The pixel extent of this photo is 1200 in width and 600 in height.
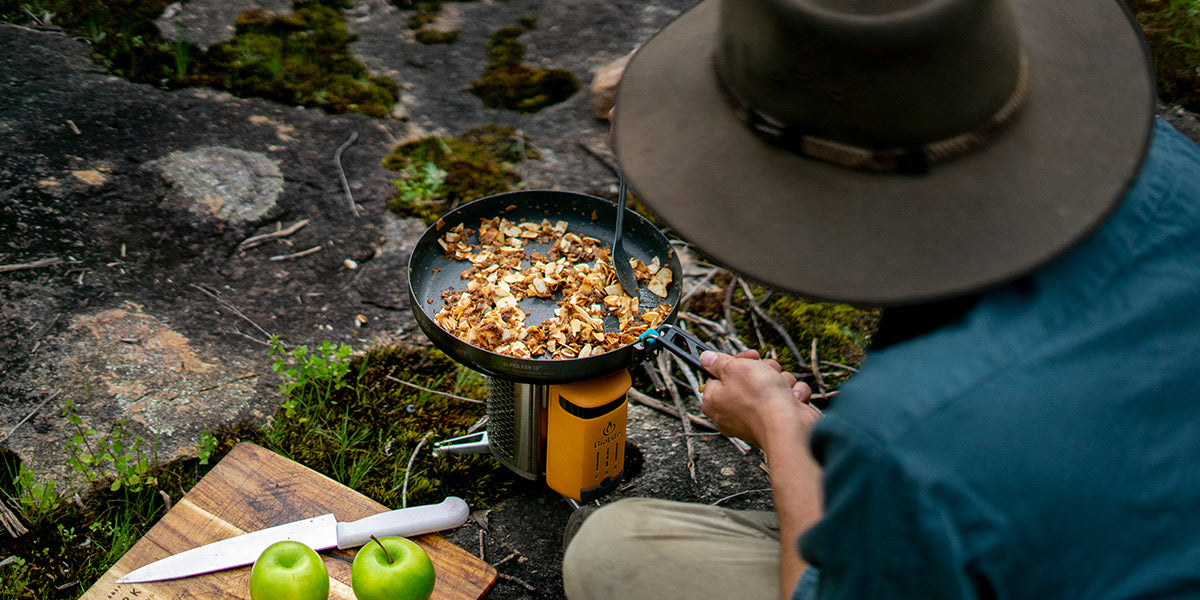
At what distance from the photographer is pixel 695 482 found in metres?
2.98

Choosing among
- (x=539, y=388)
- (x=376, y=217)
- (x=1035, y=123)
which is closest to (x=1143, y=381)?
(x=1035, y=123)

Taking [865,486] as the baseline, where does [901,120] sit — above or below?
above

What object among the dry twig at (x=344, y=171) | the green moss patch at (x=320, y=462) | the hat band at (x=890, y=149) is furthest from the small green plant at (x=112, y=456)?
the hat band at (x=890, y=149)

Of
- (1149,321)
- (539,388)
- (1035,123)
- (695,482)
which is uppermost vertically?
(1035,123)

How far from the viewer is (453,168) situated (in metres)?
4.09

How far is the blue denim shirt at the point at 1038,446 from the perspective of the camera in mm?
1123

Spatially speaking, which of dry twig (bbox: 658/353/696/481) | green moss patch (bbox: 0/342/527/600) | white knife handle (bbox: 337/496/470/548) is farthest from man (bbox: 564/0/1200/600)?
green moss patch (bbox: 0/342/527/600)

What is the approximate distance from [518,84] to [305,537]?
3075mm

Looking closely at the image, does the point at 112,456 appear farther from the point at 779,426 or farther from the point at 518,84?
the point at 518,84

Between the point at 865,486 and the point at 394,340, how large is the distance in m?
2.53

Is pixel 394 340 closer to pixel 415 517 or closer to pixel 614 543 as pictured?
pixel 415 517

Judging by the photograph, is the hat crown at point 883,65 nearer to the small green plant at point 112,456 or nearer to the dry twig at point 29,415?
the small green plant at point 112,456

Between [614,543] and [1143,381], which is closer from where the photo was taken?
[1143,381]

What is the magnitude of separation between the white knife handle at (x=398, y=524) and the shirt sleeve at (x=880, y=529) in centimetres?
134
